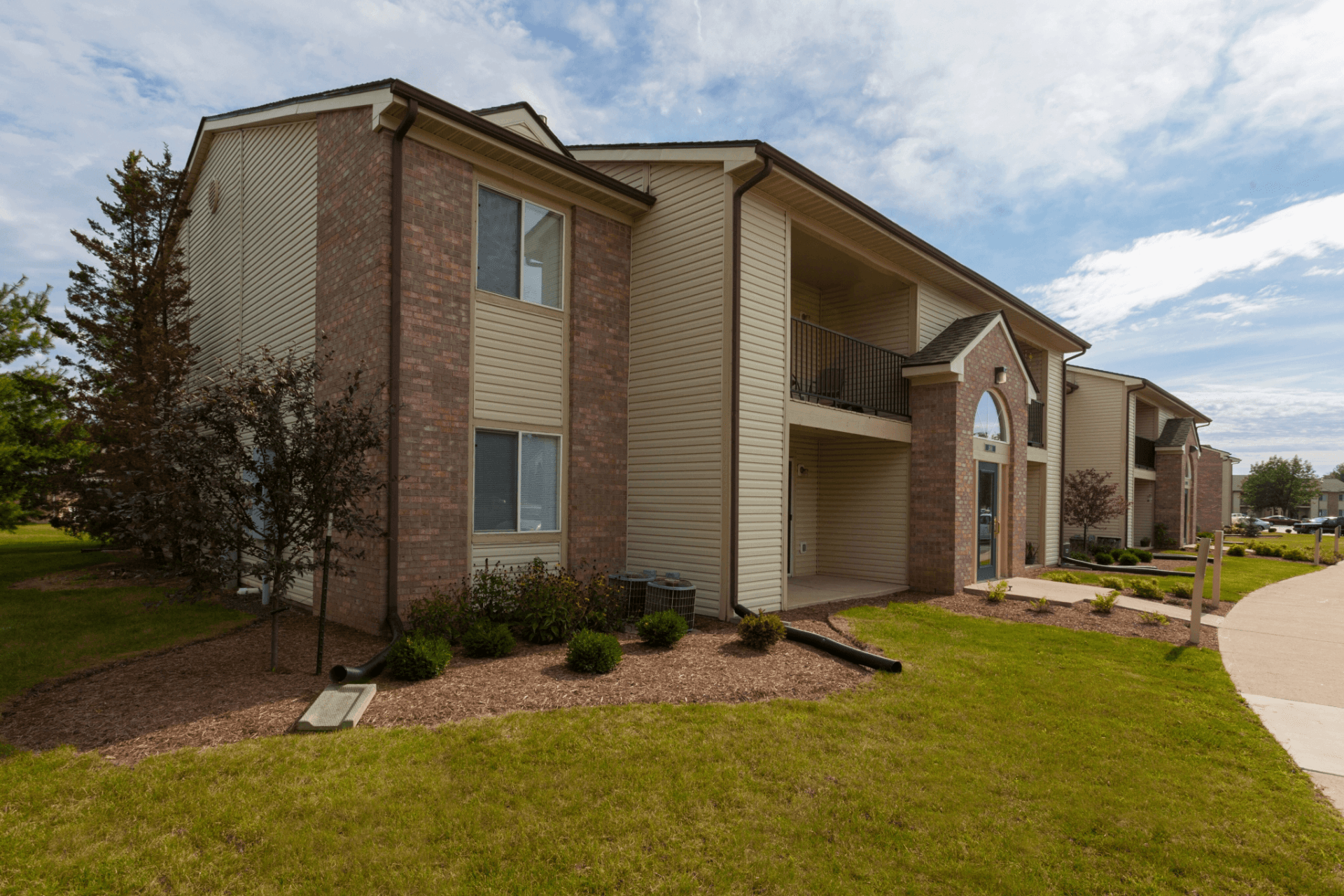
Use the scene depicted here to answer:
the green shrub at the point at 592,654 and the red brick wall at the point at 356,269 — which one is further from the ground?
the red brick wall at the point at 356,269

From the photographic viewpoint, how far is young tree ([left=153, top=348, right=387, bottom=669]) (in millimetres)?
6090

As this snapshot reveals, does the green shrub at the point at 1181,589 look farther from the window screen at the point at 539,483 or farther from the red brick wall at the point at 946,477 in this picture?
the window screen at the point at 539,483

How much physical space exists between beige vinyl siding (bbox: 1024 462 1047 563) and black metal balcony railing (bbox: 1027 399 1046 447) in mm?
718

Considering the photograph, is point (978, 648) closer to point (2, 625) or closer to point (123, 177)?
point (2, 625)

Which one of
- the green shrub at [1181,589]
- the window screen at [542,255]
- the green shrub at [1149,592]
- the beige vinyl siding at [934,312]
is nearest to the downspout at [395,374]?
the window screen at [542,255]

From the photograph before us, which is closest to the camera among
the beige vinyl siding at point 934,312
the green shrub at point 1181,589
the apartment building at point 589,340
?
the apartment building at point 589,340

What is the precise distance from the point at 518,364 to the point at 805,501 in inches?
301

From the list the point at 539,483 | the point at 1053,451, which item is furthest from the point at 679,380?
the point at 1053,451

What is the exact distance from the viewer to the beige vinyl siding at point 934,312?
14.0m

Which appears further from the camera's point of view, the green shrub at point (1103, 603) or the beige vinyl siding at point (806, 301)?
the beige vinyl siding at point (806, 301)

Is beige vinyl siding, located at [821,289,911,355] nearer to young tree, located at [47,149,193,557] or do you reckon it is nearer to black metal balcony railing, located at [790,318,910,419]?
black metal balcony railing, located at [790,318,910,419]

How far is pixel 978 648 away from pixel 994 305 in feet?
35.2

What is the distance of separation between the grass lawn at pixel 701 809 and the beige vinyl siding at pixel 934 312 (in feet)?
31.6

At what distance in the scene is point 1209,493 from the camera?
3331 centimetres
